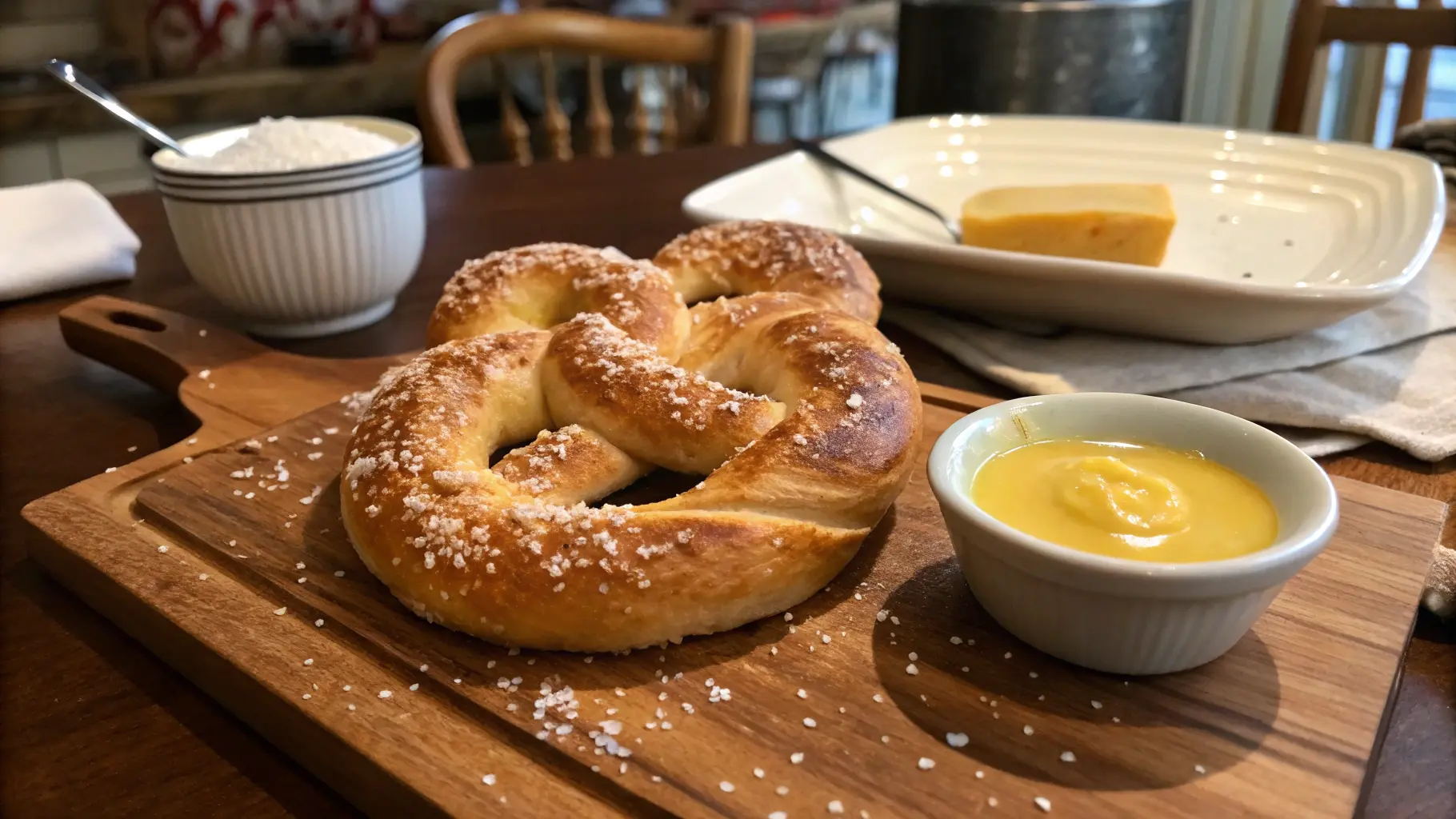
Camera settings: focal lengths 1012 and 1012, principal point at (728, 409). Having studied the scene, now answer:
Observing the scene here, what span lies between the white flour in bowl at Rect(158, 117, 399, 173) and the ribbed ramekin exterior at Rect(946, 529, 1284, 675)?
0.89 meters

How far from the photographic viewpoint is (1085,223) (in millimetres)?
1264

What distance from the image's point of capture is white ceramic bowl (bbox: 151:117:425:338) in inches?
45.8

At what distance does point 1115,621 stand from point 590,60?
6.86 ft

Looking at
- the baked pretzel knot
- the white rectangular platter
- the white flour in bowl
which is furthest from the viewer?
the white flour in bowl

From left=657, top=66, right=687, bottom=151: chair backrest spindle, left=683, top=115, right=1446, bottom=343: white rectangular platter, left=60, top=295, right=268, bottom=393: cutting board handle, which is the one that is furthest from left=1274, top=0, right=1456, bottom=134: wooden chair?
left=60, top=295, right=268, bottom=393: cutting board handle

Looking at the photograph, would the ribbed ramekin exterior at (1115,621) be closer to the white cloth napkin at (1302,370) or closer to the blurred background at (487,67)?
the white cloth napkin at (1302,370)

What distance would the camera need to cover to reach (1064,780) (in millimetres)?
589

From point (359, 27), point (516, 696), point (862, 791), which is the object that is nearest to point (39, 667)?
point (516, 696)

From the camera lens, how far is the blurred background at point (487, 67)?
2.34m

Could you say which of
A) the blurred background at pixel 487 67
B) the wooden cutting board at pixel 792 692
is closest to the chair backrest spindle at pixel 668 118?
the blurred background at pixel 487 67

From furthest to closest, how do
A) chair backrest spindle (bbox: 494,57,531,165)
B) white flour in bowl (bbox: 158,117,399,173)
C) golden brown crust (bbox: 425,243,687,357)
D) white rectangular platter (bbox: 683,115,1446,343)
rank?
chair backrest spindle (bbox: 494,57,531,165) < white flour in bowl (bbox: 158,117,399,173) < white rectangular platter (bbox: 683,115,1446,343) < golden brown crust (bbox: 425,243,687,357)

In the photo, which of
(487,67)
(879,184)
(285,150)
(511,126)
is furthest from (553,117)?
(487,67)

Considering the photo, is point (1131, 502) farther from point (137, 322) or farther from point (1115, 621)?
point (137, 322)

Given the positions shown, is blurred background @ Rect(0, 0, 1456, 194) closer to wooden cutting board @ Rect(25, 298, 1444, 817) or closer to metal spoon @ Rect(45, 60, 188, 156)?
metal spoon @ Rect(45, 60, 188, 156)
